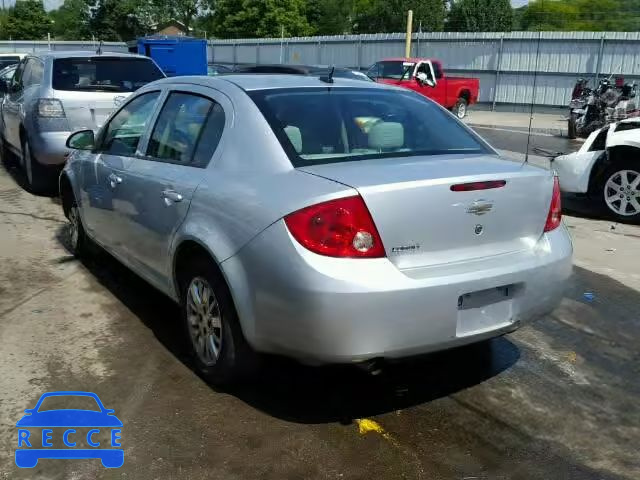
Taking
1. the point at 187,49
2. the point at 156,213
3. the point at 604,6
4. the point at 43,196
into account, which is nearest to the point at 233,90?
the point at 156,213

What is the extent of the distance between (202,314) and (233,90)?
1262 mm

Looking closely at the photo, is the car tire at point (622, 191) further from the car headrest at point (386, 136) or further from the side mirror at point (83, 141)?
the side mirror at point (83, 141)

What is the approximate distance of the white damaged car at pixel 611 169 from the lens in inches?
305

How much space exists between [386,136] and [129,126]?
2037mm

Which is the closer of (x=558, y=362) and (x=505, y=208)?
(x=505, y=208)

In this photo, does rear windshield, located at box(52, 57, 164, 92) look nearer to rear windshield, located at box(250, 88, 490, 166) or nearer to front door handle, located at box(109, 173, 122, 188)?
front door handle, located at box(109, 173, 122, 188)

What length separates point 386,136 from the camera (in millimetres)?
3775

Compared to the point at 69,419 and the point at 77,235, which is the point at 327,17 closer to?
the point at 77,235

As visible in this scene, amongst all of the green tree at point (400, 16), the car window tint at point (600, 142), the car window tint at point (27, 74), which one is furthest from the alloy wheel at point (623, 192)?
the green tree at point (400, 16)

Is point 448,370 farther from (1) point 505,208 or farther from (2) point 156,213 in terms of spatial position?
(2) point 156,213

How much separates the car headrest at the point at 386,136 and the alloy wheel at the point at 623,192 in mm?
4915

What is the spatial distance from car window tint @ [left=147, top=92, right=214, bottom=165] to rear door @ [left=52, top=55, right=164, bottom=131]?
13.0 ft

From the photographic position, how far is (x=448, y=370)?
396cm

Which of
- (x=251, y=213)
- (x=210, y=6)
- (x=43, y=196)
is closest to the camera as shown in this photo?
(x=251, y=213)
